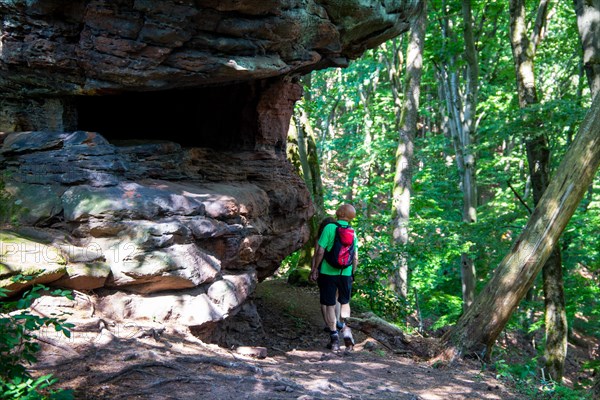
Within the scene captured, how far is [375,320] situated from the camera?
933cm

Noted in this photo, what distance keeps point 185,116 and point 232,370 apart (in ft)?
18.9

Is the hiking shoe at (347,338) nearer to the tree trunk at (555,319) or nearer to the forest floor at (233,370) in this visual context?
the forest floor at (233,370)

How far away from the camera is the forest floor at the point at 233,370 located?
4.25 m

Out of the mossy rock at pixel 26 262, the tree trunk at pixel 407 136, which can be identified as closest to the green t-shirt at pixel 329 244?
the mossy rock at pixel 26 262

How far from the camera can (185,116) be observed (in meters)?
9.73

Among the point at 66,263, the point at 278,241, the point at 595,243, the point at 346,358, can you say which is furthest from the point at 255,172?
the point at 595,243

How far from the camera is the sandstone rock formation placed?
5.62 m

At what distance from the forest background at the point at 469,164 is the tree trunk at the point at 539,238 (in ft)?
2.40

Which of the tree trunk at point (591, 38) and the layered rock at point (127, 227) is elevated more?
the tree trunk at point (591, 38)

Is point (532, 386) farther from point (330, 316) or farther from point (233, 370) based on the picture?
point (233, 370)

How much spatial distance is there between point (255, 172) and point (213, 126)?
142cm

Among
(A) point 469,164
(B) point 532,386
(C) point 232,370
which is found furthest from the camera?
(A) point 469,164

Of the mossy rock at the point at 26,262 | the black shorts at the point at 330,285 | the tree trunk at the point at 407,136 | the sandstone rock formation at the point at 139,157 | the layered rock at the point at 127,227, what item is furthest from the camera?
the tree trunk at the point at 407,136

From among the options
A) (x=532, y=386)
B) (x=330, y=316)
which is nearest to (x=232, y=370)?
(x=330, y=316)
